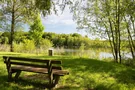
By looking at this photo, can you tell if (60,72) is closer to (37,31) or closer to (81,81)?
(81,81)

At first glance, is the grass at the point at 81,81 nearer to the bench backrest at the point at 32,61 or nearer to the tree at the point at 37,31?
the bench backrest at the point at 32,61

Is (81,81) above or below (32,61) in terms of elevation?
below

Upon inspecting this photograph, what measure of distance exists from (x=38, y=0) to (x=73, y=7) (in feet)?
4.30

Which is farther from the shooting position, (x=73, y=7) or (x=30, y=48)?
(x=30, y=48)

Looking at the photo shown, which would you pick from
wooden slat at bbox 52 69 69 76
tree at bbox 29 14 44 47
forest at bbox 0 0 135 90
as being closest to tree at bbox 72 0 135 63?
forest at bbox 0 0 135 90

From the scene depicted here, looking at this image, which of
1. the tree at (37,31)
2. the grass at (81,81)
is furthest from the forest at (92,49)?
the tree at (37,31)

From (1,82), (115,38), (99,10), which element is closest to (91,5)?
(99,10)

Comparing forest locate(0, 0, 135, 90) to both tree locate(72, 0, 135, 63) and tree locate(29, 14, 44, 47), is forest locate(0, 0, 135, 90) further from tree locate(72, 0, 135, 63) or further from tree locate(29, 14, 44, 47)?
tree locate(29, 14, 44, 47)

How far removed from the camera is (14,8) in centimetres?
2506

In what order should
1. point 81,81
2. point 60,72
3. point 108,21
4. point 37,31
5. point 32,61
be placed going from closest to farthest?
point 60,72
point 32,61
point 81,81
point 108,21
point 37,31

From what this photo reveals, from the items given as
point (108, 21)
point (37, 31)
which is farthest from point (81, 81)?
point (37, 31)

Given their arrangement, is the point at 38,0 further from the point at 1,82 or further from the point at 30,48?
the point at 30,48

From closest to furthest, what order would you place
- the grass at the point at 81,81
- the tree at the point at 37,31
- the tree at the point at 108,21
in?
the grass at the point at 81,81
the tree at the point at 108,21
the tree at the point at 37,31

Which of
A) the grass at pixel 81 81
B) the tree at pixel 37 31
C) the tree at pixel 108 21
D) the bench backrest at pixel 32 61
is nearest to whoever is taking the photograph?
the bench backrest at pixel 32 61
